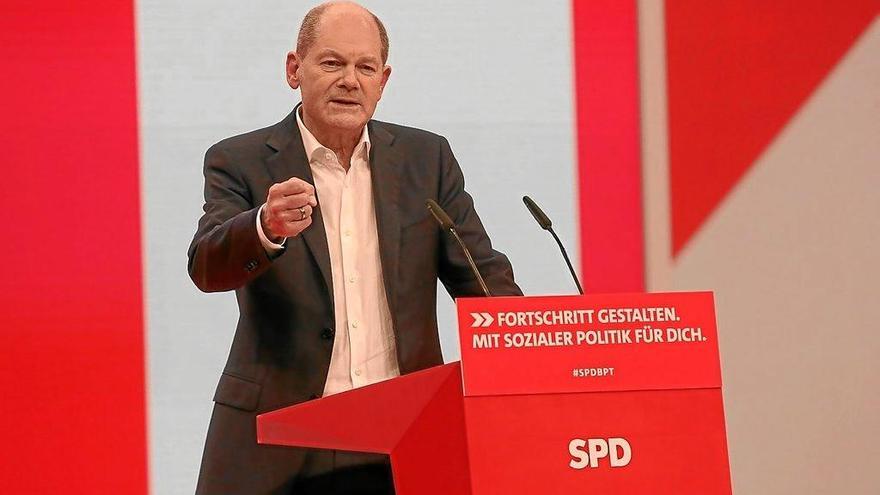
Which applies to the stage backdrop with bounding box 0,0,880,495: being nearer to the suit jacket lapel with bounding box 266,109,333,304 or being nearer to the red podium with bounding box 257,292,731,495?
the suit jacket lapel with bounding box 266,109,333,304

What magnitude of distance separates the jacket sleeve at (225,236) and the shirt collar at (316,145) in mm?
141

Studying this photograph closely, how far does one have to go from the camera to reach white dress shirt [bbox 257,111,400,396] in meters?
1.93

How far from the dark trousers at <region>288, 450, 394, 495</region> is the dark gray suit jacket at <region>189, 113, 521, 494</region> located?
0.08 feet

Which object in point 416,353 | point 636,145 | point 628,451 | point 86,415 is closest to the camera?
point 628,451

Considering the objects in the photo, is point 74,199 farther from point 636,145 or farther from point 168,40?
point 636,145

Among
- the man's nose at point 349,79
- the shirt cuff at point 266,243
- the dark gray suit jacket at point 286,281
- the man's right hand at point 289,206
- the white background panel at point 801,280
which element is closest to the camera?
the man's right hand at point 289,206

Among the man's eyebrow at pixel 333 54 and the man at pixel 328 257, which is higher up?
the man's eyebrow at pixel 333 54

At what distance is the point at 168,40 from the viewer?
3084 mm

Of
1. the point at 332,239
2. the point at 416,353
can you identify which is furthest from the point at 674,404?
the point at 332,239

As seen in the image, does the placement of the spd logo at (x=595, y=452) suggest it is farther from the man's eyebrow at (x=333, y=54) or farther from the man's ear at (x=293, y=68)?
the man's ear at (x=293, y=68)

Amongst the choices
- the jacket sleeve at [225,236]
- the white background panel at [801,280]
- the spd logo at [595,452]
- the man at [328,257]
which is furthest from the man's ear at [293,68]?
the white background panel at [801,280]

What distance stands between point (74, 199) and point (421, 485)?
1864mm

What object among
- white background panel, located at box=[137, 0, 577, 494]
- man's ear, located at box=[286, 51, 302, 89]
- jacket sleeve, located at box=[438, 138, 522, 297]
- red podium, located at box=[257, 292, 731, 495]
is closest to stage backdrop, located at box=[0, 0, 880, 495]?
white background panel, located at box=[137, 0, 577, 494]

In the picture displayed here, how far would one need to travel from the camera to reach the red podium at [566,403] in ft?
4.75
